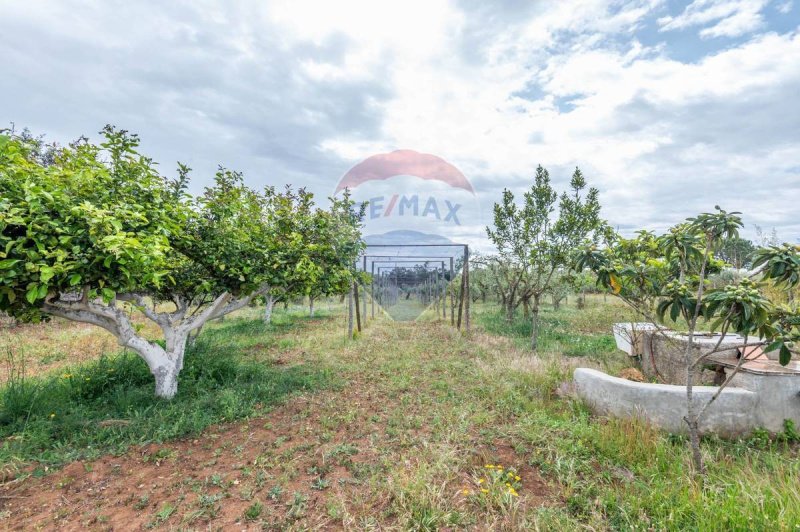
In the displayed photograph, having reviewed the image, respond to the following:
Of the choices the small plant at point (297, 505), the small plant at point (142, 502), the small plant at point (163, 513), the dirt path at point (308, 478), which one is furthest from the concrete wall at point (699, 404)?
the small plant at point (142, 502)

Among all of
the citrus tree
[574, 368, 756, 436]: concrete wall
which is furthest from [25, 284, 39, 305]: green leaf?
[574, 368, 756, 436]: concrete wall

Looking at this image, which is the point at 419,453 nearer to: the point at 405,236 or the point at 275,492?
the point at 275,492

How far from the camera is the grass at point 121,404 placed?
9.91 ft

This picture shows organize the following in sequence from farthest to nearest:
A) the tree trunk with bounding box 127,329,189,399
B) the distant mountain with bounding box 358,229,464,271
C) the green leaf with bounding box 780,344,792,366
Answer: the distant mountain with bounding box 358,229,464,271
the tree trunk with bounding box 127,329,189,399
the green leaf with bounding box 780,344,792,366

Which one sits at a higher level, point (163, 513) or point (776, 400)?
point (776, 400)

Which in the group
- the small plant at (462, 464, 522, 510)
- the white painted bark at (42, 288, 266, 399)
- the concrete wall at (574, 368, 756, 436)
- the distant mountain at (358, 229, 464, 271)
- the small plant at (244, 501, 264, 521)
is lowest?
the small plant at (244, 501, 264, 521)

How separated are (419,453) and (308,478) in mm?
993

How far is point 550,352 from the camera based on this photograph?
21.1 ft

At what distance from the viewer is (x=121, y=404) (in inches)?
148

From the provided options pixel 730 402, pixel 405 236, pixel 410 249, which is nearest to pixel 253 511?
pixel 730 402

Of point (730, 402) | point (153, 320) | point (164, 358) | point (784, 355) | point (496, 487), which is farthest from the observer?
point (153, 320)

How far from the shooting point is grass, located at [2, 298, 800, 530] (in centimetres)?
216

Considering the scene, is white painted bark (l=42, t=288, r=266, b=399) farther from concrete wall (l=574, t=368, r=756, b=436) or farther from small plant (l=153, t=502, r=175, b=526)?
concrete wall (l=574, t=368, r=756, b=436)

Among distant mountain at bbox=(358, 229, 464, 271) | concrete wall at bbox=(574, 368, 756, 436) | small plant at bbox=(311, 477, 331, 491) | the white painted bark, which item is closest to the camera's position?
small plant at bbox=(311, 477, 331, 491)
